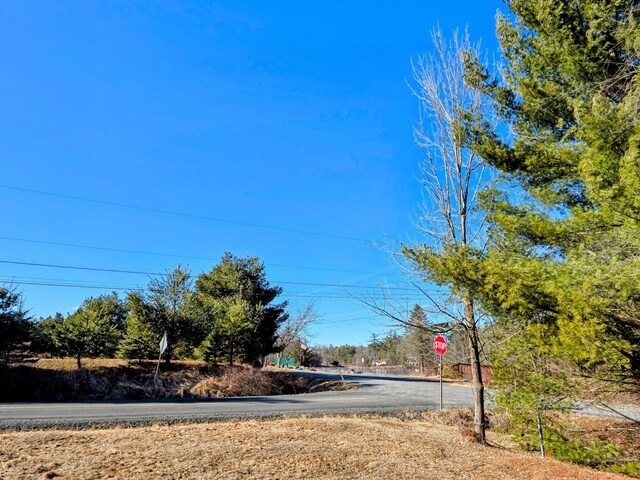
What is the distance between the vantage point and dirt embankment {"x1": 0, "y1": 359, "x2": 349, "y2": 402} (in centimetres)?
1482

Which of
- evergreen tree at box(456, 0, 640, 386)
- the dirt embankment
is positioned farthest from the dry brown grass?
the dirt embankment

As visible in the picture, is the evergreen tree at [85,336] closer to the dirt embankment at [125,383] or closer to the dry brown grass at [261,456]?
the dirt embankment at [125,383]

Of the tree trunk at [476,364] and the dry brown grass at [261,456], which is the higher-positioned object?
the tree trunk at [476,364]

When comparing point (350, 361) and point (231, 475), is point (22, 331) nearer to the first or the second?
point (231, 475)

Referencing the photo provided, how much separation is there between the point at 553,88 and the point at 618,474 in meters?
5.80

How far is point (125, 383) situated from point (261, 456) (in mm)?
13937

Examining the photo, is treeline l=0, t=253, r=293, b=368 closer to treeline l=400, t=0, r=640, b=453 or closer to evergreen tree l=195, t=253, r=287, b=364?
evergreen tree l=195, t=253, r=287, b=364

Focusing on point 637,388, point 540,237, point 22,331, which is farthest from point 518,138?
point 22,331

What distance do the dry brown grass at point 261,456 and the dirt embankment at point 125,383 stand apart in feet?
30.5

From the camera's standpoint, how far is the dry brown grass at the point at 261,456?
4.64 m

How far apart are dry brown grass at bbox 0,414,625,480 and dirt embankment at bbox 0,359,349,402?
9.30 m

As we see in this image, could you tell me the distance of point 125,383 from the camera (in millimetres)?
16547

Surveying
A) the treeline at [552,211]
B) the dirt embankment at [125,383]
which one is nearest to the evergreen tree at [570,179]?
the treeline at [552,211]

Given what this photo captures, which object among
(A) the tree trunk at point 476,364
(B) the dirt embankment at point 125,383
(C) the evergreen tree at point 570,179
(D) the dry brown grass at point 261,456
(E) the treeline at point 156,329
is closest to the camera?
(C) the evergreen tree at point 570,179
